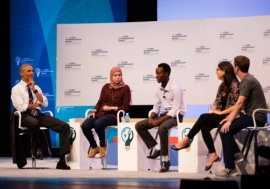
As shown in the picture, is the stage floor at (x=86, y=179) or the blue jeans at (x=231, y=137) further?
the blue jeans at (x=231, y=137)

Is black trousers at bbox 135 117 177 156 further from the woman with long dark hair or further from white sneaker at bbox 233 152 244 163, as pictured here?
white sneaker at bbox 233 152 244 163

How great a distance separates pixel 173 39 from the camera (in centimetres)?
957

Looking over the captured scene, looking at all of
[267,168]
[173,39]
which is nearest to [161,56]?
[173,39]

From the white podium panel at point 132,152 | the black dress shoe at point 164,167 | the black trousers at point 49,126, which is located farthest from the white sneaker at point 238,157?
the black trousers at point 49,126

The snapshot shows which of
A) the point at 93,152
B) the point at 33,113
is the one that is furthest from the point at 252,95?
the point at 33,113

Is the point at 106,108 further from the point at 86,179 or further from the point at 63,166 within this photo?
the point at 86,179

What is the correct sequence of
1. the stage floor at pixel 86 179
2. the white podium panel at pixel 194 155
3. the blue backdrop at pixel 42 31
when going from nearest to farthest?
the stage floor at pixel 86 179 → the white podium panel at pixel 194 155 → the blue backdrop at pixel 42 31

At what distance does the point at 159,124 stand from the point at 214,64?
1555mm

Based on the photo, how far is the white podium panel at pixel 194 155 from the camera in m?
8.02

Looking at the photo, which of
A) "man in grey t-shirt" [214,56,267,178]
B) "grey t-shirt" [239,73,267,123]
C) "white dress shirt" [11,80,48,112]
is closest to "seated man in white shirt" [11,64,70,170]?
"white dress shirt" [11,80,48,112]

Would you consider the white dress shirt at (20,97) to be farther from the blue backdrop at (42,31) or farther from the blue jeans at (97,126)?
the blue backdrop at (42,31)

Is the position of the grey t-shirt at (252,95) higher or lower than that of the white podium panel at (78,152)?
higher

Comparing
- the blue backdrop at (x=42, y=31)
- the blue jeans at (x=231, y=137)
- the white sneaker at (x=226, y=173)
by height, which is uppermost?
the blue backdrop at (x=42, y=31)

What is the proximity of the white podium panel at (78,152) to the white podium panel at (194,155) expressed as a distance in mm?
1542
